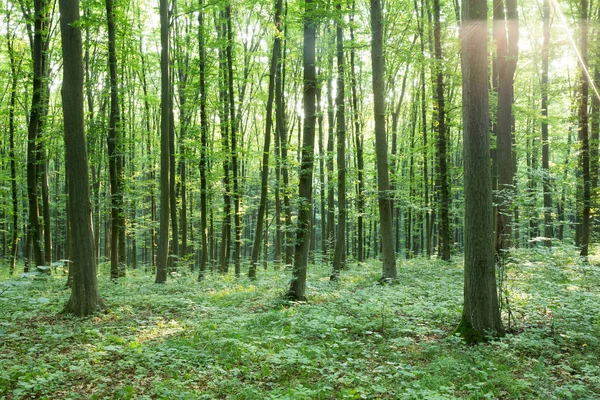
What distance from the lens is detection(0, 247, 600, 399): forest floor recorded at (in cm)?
466

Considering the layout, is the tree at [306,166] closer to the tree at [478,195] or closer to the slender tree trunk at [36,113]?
the tree at [478,195]

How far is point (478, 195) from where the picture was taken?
6.43 metres

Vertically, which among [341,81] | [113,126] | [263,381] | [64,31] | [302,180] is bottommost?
[263,381]

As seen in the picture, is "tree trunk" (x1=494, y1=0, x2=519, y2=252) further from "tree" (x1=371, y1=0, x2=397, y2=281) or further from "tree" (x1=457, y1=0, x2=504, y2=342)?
"tree" (x1=457, y1=0, x2=504, y2=342)

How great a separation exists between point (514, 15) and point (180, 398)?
1211 cm

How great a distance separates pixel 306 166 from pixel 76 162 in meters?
5.14

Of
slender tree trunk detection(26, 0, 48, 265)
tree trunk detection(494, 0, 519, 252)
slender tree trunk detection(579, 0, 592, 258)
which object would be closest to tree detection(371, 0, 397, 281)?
tree trunk detection(494, 0, 519, 252)

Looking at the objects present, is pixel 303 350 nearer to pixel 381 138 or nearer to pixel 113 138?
Result: pixel 381 138

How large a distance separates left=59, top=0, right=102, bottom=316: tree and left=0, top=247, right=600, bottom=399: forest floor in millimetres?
633

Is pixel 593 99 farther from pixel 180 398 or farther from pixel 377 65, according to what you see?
pixel 180 398

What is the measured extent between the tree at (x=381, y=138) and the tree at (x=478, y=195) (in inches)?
214

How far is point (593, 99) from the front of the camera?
589 inches

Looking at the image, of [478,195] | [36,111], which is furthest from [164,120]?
[478,195]

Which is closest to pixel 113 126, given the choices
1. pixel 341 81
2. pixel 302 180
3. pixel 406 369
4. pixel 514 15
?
pixel 302 180
